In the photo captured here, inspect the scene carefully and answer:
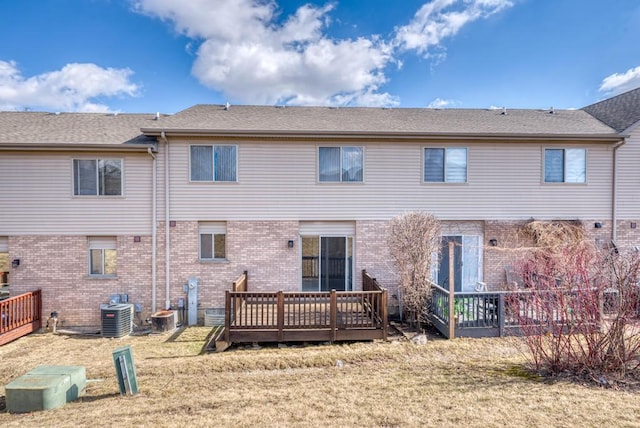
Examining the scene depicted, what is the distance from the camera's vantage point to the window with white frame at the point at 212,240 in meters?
9.33

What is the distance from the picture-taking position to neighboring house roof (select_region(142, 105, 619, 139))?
9180 mm

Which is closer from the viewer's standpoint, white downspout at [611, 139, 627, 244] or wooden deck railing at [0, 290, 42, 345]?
wooden deck railing at [0, 290, 42, 345]

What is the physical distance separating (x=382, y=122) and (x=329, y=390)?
8606 mm

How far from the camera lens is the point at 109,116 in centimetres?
1123

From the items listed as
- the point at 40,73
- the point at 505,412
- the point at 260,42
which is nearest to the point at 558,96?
the point at 260,42

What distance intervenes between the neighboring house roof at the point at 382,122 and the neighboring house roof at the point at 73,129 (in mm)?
1006

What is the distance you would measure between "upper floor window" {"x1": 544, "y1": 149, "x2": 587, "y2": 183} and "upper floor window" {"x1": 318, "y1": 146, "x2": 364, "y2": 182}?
647 cm

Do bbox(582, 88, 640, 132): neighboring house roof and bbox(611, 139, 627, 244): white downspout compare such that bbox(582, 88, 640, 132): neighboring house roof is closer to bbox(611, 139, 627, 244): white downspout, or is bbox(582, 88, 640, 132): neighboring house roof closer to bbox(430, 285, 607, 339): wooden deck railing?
bbox(611, 139, 627, 244): white downspout

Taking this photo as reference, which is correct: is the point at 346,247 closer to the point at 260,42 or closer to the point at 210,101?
the point at 210,101

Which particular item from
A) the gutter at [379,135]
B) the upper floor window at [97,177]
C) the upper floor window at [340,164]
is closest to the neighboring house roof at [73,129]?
the upper floor window at [97,177]

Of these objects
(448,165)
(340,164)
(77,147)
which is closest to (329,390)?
(340,164)

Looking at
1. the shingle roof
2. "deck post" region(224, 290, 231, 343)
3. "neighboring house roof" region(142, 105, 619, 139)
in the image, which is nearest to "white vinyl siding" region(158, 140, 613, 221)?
"neighboring house roof" region(142, 105, 619, 139)

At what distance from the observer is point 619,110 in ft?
37.0

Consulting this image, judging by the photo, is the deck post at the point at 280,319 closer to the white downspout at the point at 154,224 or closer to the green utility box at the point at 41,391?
the green utility box at the point at 41,391
